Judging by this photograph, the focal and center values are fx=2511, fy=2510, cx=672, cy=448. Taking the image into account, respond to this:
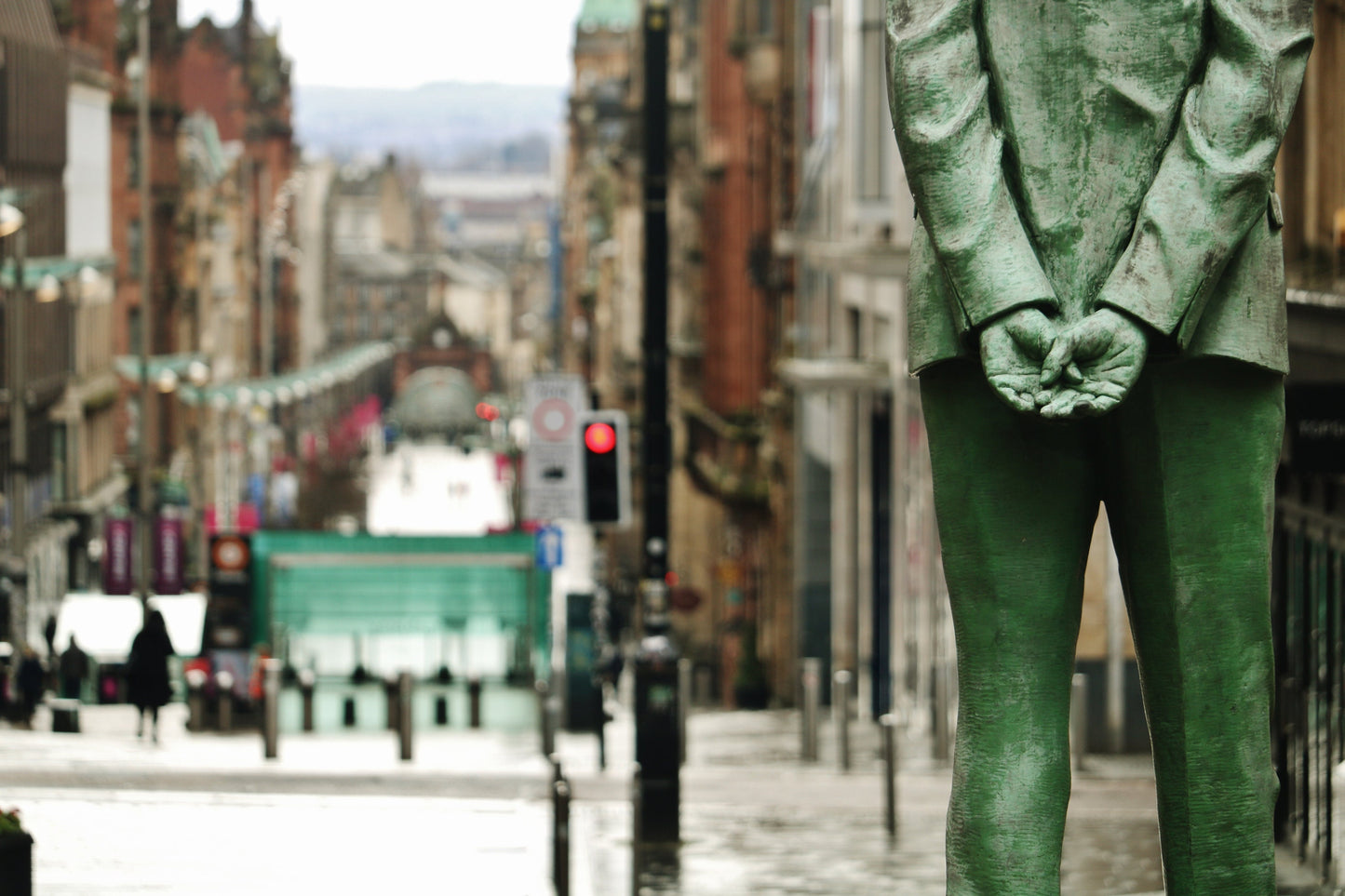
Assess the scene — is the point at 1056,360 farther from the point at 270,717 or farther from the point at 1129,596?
the point at 270,717

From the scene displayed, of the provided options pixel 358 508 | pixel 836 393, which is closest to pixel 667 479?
pixel 836 393

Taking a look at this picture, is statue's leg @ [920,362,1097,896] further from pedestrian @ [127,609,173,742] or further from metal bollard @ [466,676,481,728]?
metal bollard @ [466,676,481,728]

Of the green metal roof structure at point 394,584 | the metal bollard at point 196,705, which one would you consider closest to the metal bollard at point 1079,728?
the metal bollard at point 196,705

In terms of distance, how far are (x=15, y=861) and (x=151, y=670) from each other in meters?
15.9

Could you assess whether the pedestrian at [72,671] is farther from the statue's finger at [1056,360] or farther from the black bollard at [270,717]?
the statue's finger at [1056,360]

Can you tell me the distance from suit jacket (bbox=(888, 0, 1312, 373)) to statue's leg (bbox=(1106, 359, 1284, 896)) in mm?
169

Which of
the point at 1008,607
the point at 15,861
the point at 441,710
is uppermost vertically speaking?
the point at 1008,607

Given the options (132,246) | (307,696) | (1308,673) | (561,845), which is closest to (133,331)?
(132,246)

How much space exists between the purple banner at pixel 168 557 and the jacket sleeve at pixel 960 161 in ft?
126

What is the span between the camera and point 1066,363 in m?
5.38

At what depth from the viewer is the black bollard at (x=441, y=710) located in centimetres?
3152

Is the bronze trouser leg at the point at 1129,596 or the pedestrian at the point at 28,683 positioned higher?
the bronze trouser leg at the point at 1129,596

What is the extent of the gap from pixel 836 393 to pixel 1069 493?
29687mm

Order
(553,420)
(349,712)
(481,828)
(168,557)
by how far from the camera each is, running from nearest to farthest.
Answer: (481,828) → (553,420) → (349,712) → (168,557)
